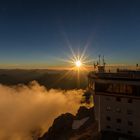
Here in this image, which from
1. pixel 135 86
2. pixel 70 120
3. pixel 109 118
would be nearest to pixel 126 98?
pixel 135 86

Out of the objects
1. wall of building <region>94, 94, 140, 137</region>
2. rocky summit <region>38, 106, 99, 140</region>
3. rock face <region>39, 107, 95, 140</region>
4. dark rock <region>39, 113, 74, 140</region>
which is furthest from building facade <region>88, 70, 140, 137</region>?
dark rock <region>39, 113, 74, 140</region>

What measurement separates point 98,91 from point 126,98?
22.3 ft

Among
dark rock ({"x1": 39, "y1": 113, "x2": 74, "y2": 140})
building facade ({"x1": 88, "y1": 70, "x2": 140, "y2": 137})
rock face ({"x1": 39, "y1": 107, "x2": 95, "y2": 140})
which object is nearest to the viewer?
building facade ({"x1": 88, "y1": 70, "x2": 140, "y2": 137})

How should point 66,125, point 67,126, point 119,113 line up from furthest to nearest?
point 66,125 < point 67,126 < point 119,113

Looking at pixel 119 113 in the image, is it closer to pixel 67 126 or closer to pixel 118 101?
pixel 118 101

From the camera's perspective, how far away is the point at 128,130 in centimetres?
4622

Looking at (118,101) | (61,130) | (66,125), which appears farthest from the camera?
(66,125)

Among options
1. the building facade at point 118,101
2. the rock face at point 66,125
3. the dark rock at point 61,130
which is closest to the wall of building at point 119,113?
the building facade at point 118,101

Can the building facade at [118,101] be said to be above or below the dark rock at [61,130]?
above

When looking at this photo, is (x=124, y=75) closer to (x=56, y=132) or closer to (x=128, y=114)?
(x=128, y=114)

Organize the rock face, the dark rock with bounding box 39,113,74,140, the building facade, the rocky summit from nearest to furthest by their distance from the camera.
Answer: the building facade → the rocky summit → the rock face → the dark rock with bounding box 39,113,74,140

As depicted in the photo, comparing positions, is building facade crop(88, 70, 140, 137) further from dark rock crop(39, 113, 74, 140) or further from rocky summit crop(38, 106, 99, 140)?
dark rock crop(39, 113, 74, 140)

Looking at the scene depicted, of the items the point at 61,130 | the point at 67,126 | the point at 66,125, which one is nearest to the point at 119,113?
the point at 61,130

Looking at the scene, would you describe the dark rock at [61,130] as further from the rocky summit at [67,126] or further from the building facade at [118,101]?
the building facade at [118,101]
